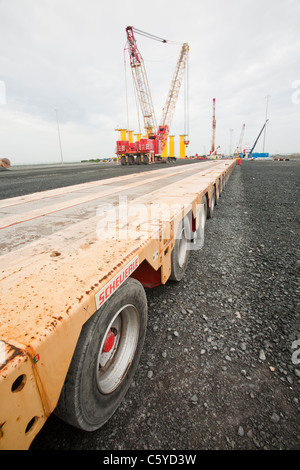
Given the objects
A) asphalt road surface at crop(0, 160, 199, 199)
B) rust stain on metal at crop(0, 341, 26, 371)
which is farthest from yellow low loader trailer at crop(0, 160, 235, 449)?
asphalt road surface at crop(0, 160, 199, 199)

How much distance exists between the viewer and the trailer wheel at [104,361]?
3.90 feet

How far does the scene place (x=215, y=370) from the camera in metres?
1.96

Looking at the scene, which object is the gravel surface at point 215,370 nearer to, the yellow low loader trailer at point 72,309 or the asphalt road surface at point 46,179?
the yellow low loader trailer at point 72,309

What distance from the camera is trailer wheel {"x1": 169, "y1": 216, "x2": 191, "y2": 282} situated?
9.35 feet

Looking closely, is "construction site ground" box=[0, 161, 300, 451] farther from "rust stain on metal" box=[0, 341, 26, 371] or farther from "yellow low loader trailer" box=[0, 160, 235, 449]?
"rust stain on metal" box=[0, 341, 26, 371]

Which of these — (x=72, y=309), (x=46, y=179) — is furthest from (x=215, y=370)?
(x=46, y=179)

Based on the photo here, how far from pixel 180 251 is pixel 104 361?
6.27 ft

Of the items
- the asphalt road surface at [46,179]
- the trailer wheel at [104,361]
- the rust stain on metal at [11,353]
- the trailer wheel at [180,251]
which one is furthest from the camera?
the asphalt road surface at [46,179]

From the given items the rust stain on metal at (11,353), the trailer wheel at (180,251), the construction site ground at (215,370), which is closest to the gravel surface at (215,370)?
the construction site ground at (215,370)

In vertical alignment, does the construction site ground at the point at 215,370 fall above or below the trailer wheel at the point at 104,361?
below

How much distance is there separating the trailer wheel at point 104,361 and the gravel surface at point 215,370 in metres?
0.26

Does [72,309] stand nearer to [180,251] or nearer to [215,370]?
[215,370]

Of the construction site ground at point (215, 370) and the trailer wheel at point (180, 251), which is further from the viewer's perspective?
the trailer wheel at point (180, 251)
